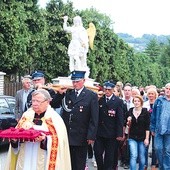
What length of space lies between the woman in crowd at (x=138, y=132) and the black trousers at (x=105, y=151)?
0.44 meters

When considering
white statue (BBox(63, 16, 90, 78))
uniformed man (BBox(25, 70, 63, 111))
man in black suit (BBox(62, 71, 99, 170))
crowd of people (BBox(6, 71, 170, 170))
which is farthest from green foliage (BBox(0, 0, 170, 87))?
man in black suit (BBox(62, 71, 99, 170))

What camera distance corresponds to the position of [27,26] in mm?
28906

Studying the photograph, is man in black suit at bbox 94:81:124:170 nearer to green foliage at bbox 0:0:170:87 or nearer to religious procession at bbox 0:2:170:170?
religious procession at bbox 0:2:170:170

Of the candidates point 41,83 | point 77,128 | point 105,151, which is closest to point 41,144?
point 77,128

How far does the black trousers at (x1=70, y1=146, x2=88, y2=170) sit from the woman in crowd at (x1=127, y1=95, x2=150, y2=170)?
2.12 meters

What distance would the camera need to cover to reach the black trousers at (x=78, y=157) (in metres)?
8.05

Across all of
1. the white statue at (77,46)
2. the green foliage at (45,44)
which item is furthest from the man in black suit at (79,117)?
the green foliage at (45,44)

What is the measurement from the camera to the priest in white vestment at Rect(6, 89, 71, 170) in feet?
21.2

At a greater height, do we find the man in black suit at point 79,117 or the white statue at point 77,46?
the white statue at point 77,46

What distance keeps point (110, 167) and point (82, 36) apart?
12.7 metres

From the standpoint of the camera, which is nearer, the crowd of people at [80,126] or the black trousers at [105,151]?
the crowd of people at [80,126]

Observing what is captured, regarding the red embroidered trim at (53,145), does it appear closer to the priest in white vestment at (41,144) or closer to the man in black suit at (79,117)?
the priest in white vestment at (41,144)

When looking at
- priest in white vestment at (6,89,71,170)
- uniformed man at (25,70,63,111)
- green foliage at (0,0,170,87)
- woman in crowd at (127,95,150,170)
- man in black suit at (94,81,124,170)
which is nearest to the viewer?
priest in white vestment at (6,89,71,170)

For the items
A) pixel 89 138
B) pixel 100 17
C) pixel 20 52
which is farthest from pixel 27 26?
pixel 100 17
